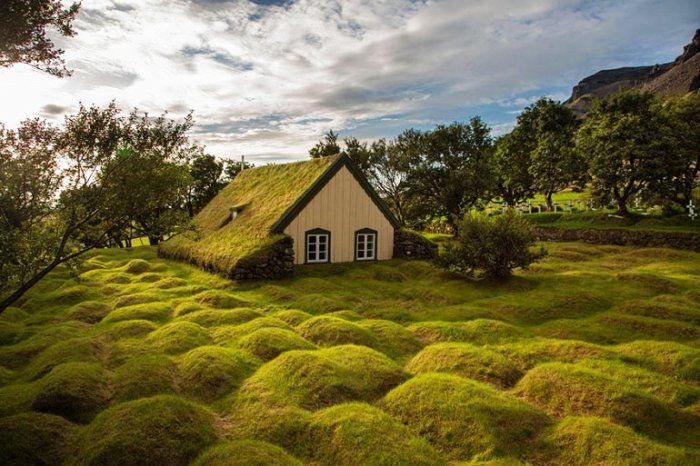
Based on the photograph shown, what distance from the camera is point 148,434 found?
8.25 metres

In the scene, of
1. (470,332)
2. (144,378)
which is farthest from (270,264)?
(144,378)

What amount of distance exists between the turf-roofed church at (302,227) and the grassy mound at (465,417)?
15564 mm

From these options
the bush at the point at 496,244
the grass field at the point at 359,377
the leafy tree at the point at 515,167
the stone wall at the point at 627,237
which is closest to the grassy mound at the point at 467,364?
the grass field at the point at 359,377

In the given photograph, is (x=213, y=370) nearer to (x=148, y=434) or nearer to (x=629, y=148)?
(x=148, y=434)

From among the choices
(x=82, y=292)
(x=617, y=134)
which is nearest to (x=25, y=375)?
(x=82, y=292)

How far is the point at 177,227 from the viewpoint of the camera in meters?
15.4

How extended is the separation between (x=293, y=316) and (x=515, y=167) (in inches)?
1801

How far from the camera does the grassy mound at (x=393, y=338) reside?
550 inches

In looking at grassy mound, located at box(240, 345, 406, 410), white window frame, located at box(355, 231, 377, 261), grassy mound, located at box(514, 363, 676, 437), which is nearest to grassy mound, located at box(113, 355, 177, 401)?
grassy mound, located at box(240, 345, 406, 410)

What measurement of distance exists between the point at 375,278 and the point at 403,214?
70.9 feet

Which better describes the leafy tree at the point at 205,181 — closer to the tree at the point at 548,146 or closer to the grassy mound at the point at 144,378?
the tree at the point at 548,146

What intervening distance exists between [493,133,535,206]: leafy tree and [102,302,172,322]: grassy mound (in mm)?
44310

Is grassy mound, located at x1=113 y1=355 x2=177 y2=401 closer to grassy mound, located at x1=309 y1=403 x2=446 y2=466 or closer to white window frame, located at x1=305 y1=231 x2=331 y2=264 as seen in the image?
grassy mound, located at x1=309 y1=403 x2=446 y2=466

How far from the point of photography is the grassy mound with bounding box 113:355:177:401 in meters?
10.6
